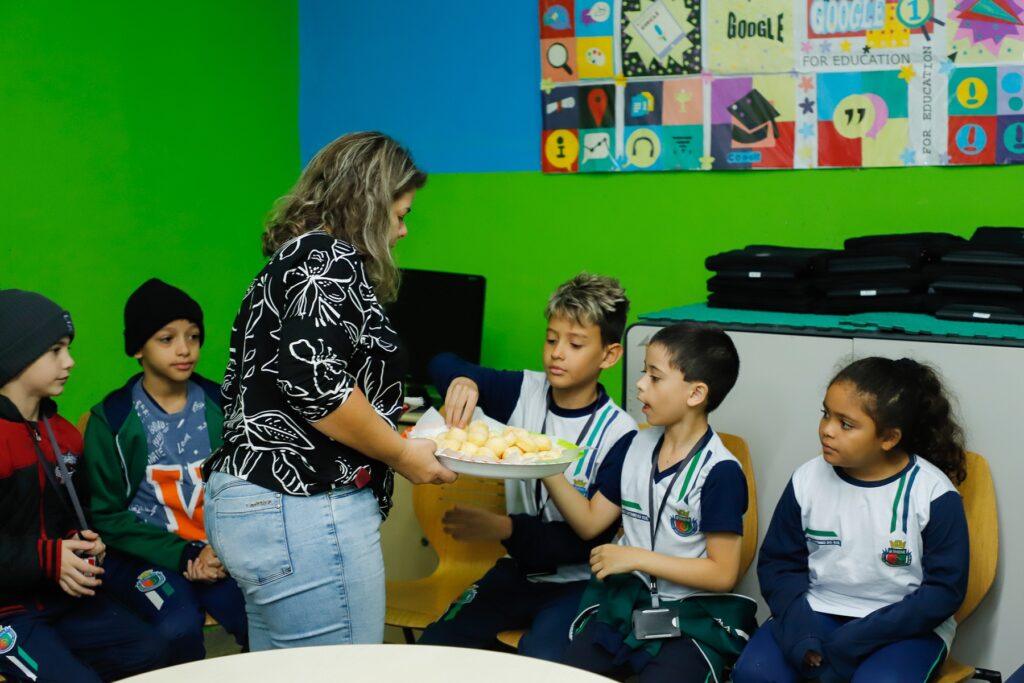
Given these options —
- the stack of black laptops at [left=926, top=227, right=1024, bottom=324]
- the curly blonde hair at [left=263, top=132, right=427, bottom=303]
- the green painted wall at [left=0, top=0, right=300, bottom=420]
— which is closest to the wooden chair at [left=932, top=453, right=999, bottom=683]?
the stack of black laptops at [left=926, top=227, right=1024, bottom=324]

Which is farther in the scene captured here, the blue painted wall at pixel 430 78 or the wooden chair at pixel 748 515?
the blue painted wall at pixel 430 78

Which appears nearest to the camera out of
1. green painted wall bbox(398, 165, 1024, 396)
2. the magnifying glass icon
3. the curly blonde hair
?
the curly blonde hair

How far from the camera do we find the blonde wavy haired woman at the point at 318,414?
6.07 ft

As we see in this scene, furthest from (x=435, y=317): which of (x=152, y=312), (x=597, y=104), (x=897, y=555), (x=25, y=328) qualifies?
(x=897, y=555)

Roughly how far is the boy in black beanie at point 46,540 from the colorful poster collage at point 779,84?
1780 mm

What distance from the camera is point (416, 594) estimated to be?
2.89 metres

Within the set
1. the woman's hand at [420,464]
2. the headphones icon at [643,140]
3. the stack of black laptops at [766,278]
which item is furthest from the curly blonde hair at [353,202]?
the headphones icon at [643,140]

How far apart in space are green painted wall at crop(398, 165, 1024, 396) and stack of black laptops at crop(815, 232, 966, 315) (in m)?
0.31

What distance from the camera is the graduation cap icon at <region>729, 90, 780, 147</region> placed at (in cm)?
330

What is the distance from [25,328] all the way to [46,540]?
1.58 feet

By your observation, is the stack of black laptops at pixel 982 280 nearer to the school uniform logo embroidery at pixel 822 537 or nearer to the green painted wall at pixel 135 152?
the school uniform logo embroidery at pixel 822 537

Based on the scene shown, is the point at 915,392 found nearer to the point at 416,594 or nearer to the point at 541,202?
the point at 416,594

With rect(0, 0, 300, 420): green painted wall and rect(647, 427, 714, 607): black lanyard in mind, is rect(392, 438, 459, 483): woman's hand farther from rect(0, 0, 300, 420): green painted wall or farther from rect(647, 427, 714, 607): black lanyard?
rect(0, 0, 300, 420): green painted wall

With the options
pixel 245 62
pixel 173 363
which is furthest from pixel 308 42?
pixel 173 363
